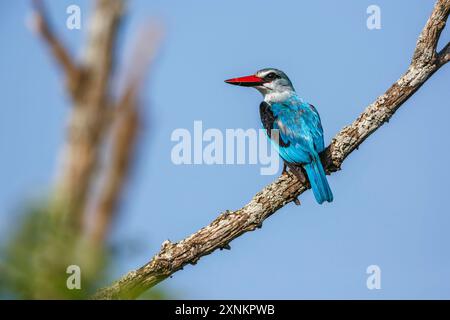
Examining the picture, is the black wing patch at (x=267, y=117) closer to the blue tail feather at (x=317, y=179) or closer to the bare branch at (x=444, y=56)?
the blue tail feather at (x=317, y=179)

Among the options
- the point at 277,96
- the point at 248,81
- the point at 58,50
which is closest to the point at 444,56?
the point at 277,96

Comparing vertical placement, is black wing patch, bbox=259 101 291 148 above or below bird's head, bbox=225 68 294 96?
below

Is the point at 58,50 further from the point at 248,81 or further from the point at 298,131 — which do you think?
the point at 248,81

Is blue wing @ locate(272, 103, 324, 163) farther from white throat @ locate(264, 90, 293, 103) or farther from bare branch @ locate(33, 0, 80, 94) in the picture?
bare branch @ locate(33, 0, 80, 94)

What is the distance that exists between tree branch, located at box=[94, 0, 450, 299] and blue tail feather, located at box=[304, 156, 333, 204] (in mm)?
100

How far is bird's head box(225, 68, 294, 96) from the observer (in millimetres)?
6207

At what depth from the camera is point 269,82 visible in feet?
20.4

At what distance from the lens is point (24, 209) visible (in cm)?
118

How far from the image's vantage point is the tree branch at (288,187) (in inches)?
160

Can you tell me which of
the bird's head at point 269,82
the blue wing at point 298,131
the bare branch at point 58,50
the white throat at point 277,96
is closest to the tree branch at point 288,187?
the blue wing at point 298,131

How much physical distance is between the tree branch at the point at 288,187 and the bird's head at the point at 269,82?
180cm

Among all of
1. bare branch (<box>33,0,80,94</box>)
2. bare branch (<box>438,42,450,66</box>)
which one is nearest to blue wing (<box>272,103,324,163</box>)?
bare branch (<box>438,42,450,66</box>)

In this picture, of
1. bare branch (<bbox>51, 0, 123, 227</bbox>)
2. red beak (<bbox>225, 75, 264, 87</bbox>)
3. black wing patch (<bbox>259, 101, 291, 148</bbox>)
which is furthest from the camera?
red beak (<bbox>225, 75, 264, 87</bbox>)

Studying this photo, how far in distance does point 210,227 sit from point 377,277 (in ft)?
3.86
